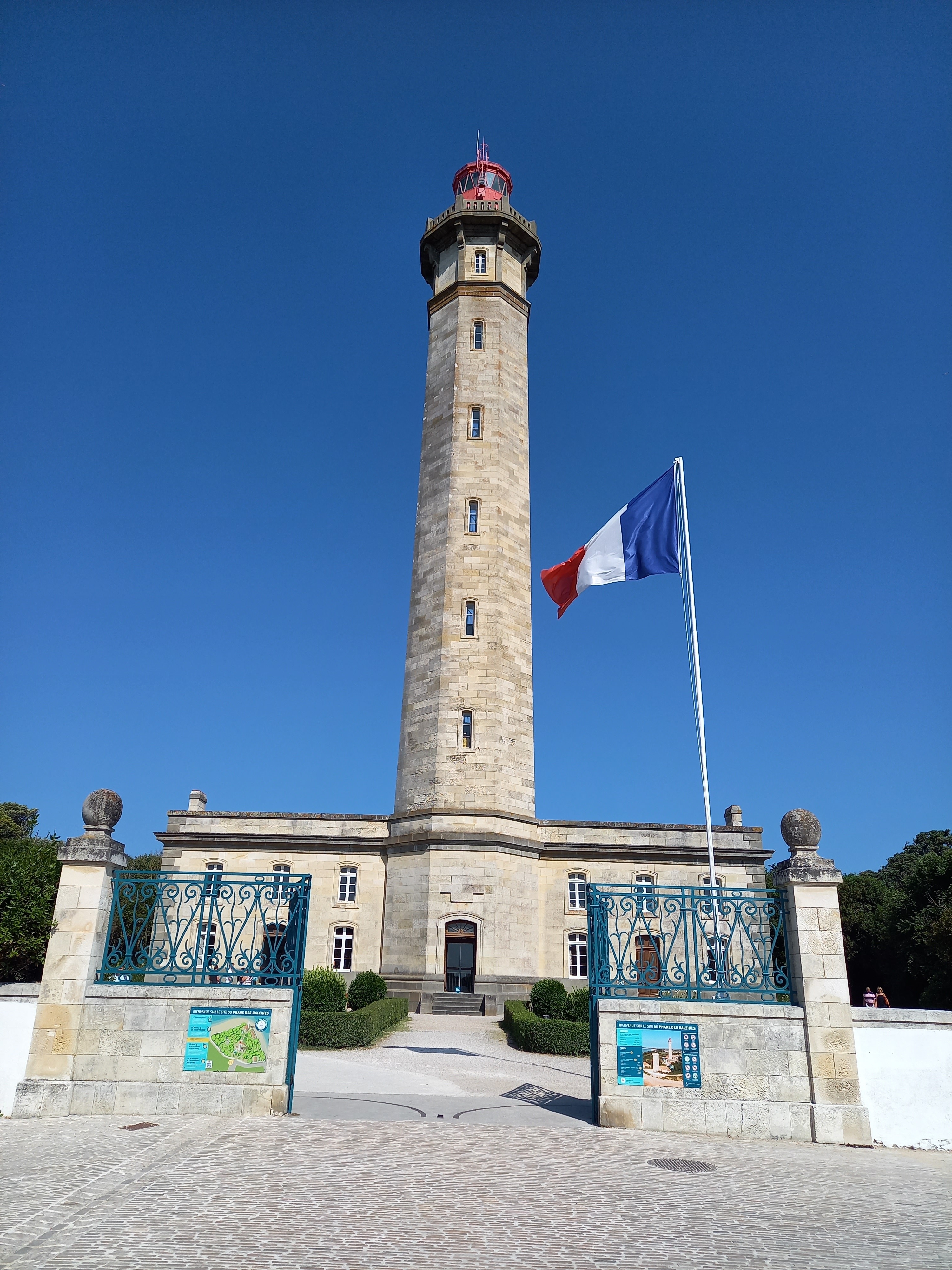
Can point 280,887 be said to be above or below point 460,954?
above

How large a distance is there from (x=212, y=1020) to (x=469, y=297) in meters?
28.2

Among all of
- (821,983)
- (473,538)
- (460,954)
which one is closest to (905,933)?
(460,954)

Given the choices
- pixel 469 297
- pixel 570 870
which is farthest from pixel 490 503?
pixel 570 870

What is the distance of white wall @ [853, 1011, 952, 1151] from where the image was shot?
9.80 metres

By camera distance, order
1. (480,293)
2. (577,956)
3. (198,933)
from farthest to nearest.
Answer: (480,293)
(577,956)
(198,933)

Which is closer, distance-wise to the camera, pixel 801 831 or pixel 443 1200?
pixel 443 1200

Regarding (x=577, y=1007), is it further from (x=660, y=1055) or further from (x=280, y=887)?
(x=280, y=887)

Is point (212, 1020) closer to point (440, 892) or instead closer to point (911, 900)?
point (440, 892)

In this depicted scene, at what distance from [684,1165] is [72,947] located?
288 inches

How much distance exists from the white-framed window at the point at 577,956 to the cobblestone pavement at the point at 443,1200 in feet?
59.5

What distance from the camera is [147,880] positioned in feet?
34.6

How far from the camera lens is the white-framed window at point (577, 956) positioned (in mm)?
27188

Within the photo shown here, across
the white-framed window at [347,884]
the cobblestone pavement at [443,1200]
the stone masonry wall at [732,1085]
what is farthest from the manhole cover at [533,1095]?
the white-framed window at [347,884]

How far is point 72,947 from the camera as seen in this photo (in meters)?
10.2
